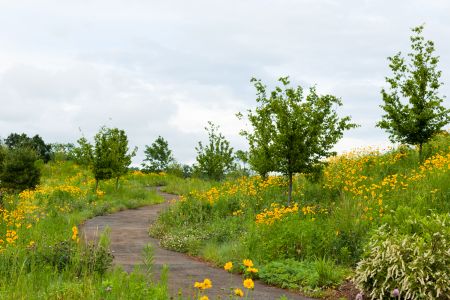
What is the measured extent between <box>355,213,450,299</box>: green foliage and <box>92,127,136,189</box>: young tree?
18722 millimetres

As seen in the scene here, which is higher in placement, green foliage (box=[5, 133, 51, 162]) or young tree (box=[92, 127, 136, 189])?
green foliage (box=[5, 133, 51, 162])

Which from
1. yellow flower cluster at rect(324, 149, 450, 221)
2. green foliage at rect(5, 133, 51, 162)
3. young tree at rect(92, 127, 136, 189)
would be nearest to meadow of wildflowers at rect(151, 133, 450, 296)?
yellow flower cluster at rect(324, 149, 450, 221)

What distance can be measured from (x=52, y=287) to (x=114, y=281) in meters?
0.76

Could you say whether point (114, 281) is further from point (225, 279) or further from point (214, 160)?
point (214, 160)

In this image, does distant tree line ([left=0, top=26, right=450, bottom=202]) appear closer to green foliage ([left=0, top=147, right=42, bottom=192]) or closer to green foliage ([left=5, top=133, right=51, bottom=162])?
green foliage ([left=0, top=147, right=42, bottom=192])

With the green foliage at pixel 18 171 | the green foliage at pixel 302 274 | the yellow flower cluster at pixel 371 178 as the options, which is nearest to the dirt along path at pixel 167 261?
the green foliage at pixel 302 274

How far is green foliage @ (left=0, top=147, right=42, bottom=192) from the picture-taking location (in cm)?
2797

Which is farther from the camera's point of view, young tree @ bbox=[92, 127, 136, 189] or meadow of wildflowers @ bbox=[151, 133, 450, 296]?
young tree @ bbox=[92, 127, 136, 189]

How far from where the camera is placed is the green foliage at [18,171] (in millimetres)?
27969

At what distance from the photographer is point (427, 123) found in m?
16.8

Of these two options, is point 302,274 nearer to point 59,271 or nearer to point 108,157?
point 59,271

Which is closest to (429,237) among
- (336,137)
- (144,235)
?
(336,137)

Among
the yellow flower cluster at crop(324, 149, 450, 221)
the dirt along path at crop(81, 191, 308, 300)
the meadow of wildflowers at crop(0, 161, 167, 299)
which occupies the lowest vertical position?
the dirt along path at crop(81, 191, 308, 300)

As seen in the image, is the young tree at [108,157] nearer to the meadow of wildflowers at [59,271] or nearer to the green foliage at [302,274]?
the meadow of wildflowers at [59,271]
